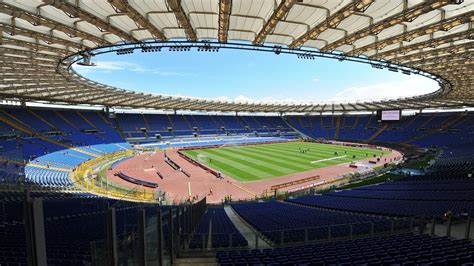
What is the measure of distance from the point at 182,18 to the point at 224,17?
2110mm

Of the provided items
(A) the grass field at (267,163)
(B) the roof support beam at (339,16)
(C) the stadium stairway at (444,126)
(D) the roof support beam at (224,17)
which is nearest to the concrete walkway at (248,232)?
(D) the roof support beam at (224,17)

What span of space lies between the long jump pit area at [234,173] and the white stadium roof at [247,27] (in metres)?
13.4

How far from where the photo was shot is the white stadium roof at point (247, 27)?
1177 centimetres

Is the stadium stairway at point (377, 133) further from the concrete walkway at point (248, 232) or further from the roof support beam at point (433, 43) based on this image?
the concrete walkway at point (248, 232)

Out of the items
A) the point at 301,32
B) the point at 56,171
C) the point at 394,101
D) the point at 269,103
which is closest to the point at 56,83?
the point at 56,171

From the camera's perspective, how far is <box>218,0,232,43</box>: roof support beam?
11.4m

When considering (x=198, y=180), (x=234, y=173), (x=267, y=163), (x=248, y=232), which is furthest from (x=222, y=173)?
(x=248, y=232)

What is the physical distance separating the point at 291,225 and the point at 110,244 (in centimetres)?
892

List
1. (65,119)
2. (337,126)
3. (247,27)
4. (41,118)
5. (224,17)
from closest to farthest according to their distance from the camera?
(224,17) → (247,27) → (41,118) → (65,119) → (337,126)

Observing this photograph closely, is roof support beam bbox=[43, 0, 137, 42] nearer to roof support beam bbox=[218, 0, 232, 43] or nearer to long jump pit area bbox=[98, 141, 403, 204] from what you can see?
roof support beam bbox=[218, 0, 232, 43]

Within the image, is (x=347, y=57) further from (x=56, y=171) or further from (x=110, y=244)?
(x=56, y=171)

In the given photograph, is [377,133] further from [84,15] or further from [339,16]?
[84,15]

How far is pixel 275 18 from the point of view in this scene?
12.7m

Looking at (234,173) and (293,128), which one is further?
(293,128)
